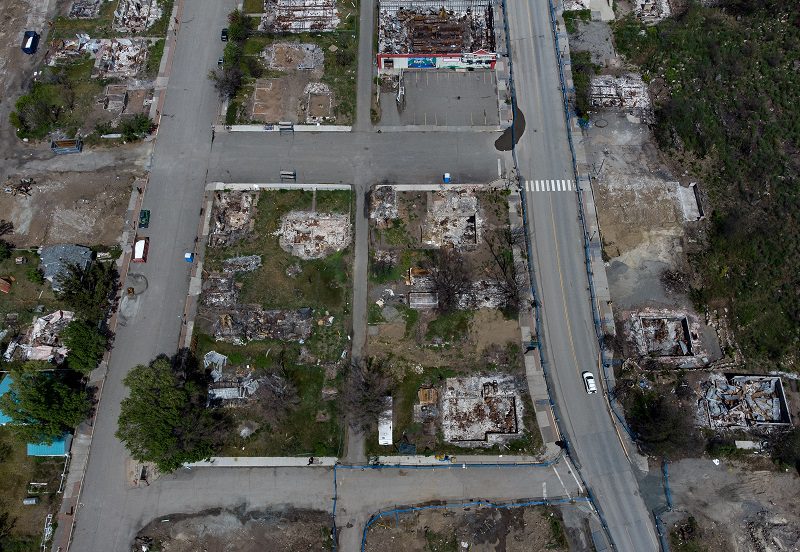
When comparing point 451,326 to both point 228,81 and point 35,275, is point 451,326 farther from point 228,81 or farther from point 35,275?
point 35,275

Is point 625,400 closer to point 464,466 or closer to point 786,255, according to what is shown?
point 464,466

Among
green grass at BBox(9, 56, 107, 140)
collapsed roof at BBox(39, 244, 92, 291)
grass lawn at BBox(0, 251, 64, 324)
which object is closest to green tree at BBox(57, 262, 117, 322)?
collapsed roof at BBox(39, 244, 92, 291)

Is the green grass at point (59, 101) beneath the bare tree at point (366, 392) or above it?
above

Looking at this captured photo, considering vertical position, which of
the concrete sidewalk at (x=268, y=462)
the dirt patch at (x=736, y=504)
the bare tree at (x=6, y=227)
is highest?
the bare tree at (x=6, y=227)

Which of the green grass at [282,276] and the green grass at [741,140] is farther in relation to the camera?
the green grass at [741,140]

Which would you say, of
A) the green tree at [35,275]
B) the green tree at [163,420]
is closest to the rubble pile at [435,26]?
the green tree at [163,420]

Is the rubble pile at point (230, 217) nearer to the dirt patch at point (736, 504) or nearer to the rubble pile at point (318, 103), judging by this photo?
the rubble pile at point (318, 103)

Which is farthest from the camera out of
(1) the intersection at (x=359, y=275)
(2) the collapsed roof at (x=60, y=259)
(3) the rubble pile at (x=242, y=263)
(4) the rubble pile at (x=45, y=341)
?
(3) the rubble pile at (x=242, y=263)
